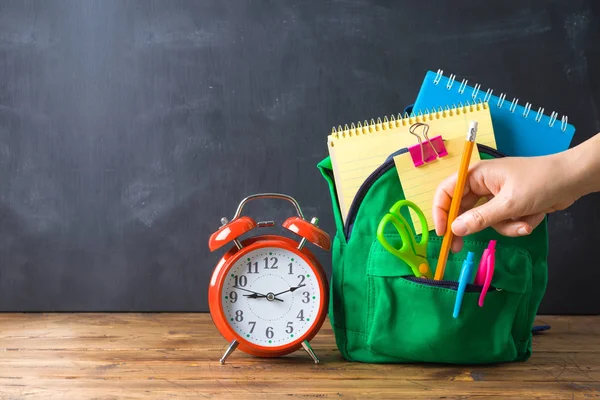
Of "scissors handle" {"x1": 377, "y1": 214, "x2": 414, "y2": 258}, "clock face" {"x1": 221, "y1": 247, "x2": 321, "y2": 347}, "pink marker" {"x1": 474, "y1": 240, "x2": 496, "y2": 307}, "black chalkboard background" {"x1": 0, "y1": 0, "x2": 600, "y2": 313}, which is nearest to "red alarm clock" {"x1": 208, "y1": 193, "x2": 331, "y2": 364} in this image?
"clock face" {"x1": 221, "y1": 247, "x2": 321, "y2": 347}

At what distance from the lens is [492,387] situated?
0.93m

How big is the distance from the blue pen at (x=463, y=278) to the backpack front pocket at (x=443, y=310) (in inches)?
0.5

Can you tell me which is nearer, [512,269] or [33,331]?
[512,269]

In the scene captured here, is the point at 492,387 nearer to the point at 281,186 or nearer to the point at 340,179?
the point at 340,179

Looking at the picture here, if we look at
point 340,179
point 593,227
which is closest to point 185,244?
point 340,179

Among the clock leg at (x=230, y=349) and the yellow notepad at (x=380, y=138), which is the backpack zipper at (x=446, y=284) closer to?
the yellow notepad at (x=380, y=138)

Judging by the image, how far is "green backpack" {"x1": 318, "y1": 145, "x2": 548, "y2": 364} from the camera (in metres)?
1.00

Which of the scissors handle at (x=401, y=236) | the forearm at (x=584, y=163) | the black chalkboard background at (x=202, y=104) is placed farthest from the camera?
the black chalkboard background at (x=202, y=104)

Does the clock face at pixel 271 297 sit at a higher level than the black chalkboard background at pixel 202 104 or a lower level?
lower

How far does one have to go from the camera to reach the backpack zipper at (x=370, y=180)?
1.01m

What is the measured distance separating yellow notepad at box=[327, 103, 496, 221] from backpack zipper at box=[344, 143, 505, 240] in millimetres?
16

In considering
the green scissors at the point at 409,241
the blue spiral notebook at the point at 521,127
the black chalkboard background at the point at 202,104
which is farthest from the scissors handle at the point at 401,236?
the black chalkboard background at the point at 202,104

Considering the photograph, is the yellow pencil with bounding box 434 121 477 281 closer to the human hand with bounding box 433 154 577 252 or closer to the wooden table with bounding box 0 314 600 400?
the human hand with bounding box 433 154 577 252

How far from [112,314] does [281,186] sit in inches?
17.0
